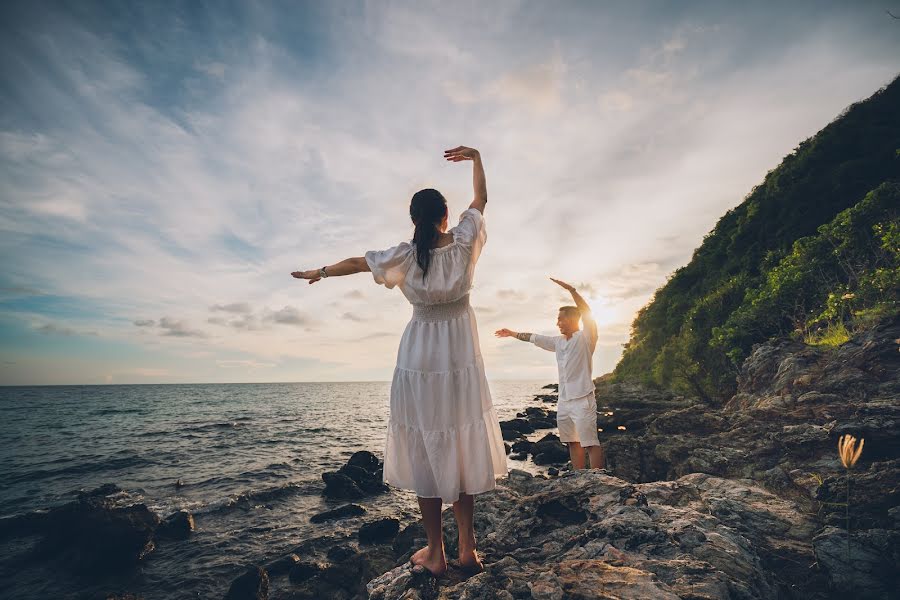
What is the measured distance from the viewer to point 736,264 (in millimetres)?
22906

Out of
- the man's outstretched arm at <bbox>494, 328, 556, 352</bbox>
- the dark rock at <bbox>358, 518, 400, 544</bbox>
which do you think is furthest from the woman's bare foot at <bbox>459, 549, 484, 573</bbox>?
the dark rock at <bbox>358, 518, 400, 544</bbox>

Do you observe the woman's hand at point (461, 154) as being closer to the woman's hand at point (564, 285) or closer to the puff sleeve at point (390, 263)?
the puff sleeve at point (390, 263)

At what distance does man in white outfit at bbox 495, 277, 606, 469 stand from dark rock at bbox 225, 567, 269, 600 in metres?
6.13

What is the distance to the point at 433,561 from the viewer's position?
3092 mm

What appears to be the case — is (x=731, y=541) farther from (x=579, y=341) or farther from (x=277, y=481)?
(x=277, y=481)

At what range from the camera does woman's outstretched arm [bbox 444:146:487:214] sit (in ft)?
10.7

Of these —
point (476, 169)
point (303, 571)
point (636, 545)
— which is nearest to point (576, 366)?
point (636, 545)

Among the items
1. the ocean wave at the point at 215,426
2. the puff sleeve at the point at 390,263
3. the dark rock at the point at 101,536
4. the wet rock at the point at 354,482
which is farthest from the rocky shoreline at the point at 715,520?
the ocean wave at the point at 215,426

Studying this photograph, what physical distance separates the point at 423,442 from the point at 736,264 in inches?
1066

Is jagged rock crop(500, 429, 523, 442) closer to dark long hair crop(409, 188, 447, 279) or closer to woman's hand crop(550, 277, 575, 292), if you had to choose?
woman's hand crop(550, 277, 575, 292)

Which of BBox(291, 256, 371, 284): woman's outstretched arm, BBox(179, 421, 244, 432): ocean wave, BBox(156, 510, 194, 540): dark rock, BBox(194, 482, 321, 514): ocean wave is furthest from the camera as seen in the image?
BBox(179, 421, 244, 432): ocean wave

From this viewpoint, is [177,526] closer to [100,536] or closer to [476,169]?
[100,536]

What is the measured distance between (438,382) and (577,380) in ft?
15.8

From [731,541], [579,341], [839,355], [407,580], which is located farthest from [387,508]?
[839,355]
